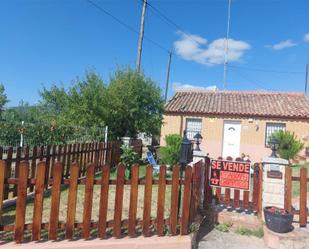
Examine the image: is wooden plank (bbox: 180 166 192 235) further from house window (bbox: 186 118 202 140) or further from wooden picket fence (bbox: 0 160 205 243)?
house window (bbox: 186 118 202 140)

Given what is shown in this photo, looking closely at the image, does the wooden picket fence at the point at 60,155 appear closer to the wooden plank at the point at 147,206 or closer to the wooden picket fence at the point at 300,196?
the wooden plank at the point at 147,206

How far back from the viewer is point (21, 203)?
3725 millimetres

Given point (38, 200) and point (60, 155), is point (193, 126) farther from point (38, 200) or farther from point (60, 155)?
point (38, 200)

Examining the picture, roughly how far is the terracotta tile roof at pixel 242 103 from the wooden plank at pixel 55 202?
49.5 feet

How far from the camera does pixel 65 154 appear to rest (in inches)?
299

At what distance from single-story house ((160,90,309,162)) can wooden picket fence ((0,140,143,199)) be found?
738 centimetres

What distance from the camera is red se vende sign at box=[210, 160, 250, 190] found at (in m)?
5.62

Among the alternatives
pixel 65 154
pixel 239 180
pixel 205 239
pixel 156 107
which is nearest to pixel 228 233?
pixel 205 239

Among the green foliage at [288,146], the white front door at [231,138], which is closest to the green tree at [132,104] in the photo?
the white front door at [231,138]

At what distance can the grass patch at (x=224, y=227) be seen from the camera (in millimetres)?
5230

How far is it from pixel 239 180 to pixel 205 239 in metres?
1.36

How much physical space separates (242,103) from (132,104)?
8332 millimetres

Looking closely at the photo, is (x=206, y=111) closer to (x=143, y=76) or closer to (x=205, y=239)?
(x=143, y=76)

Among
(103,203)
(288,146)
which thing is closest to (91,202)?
(103,203)
